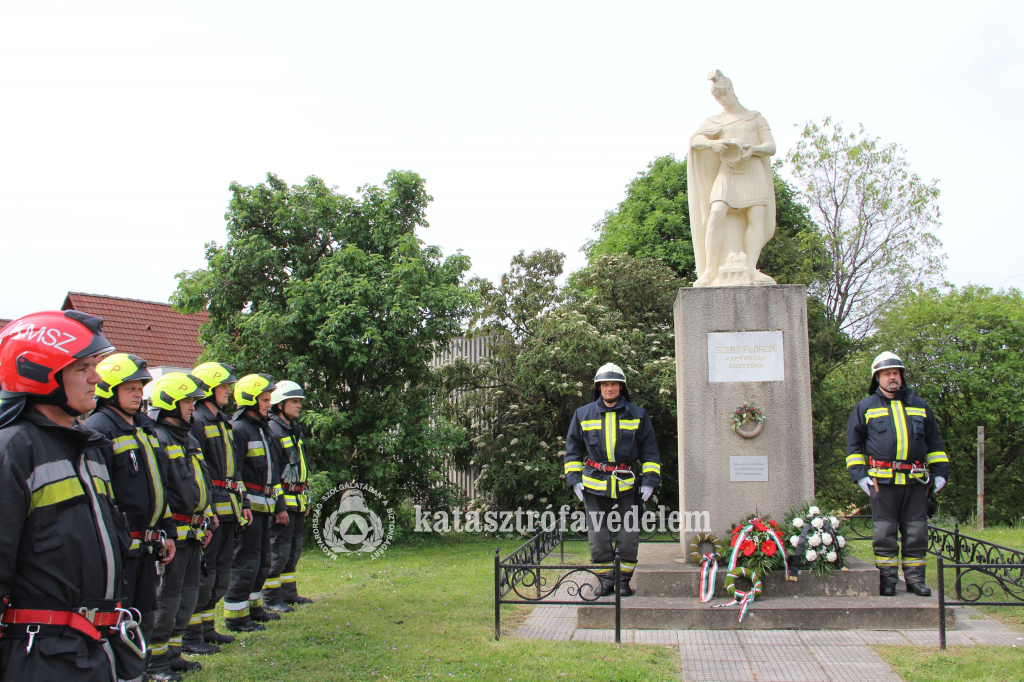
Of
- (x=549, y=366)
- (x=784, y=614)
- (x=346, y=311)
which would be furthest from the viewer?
(x=549, y=366)

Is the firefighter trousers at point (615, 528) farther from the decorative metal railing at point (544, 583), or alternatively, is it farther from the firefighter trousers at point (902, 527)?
the firefighter trousers at point (902, 527)

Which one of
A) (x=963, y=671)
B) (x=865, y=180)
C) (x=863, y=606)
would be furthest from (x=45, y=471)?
(x=865, y=180)

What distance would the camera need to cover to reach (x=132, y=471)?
4605mm

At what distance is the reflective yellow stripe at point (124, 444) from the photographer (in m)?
4.57

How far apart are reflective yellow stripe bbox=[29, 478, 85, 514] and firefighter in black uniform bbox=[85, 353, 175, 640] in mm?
1495

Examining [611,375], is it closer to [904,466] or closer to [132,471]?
[904,466]

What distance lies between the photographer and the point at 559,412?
14500 mm

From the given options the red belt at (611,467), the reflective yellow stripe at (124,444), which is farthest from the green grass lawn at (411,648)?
the reflective yellow stripe at (124,444)

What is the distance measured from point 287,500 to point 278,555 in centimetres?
56

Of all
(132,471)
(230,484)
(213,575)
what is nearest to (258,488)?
(230,484)

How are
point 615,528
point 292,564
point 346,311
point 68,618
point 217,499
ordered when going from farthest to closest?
point 346,311
point 292,564
point 615,528
point 217,499
point 68,618

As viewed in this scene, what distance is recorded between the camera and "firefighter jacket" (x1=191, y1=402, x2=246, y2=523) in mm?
6223

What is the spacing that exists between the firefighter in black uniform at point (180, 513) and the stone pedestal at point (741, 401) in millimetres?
4534

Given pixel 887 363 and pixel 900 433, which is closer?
pixel 900 433
